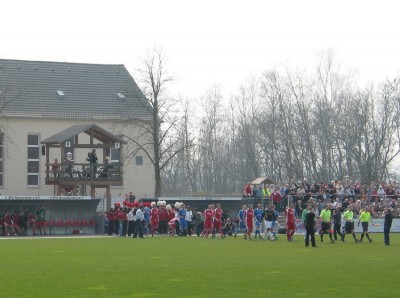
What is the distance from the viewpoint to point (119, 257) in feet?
102

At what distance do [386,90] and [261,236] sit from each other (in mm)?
30705

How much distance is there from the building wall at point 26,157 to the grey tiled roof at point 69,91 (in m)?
0.65

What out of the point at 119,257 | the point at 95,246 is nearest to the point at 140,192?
the point at 95,246

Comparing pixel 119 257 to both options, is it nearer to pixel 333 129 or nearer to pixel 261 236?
pixel 261 236

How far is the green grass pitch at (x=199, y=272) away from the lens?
1966 cm

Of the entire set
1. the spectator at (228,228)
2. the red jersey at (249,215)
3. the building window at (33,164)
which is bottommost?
the spectator at (228,228)

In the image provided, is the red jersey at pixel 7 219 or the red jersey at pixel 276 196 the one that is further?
the red jersey at pixel 276 196

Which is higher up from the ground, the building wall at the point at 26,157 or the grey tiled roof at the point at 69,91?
the grey tiled roof at the point at 69,91

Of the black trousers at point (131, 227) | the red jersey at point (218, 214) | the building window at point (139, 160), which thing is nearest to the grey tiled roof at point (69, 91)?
the building window at point (139, 160)

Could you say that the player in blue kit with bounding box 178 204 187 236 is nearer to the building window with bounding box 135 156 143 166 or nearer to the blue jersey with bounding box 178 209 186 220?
the blue jersey with bounding box 178 209 186 220

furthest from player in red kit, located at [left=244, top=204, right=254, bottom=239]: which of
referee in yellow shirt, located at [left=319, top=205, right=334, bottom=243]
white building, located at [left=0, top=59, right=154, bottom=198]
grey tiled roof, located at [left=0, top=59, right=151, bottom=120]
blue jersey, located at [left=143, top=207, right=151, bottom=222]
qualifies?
grey tiled roof, located at [left=0, top=59, right=151, bottom=120]

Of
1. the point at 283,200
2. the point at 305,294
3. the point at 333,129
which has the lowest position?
the point at 305,294

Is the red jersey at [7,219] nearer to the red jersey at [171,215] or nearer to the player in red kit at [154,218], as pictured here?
the player in red kit at [154,218]

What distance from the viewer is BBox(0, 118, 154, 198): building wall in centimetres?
7056
